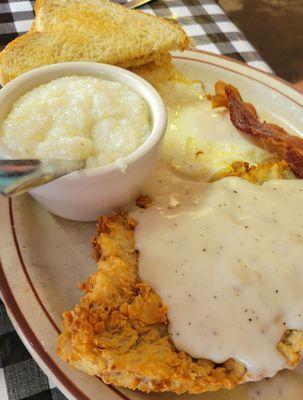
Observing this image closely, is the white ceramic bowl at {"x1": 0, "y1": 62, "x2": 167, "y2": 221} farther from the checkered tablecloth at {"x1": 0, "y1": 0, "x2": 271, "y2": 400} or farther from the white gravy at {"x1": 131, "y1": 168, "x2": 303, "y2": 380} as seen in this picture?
the checkered tablecloth at {"x1": 0, "y1": 0, "x2": 271, "y2": 400}

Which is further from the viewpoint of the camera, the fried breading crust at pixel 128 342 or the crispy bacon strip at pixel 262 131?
the crispy bacon strip at pixel 262 131

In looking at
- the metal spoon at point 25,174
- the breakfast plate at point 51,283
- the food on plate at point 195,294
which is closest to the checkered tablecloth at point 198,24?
the breakfast plate at point 51,283

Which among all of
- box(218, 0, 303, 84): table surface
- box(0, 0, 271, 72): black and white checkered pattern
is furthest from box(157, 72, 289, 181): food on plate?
box(218, 0, 303, 84): table surface

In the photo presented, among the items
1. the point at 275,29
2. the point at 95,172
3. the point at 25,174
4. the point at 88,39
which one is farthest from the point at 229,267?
the point at 275,29

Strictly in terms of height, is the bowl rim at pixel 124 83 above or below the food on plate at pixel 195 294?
above

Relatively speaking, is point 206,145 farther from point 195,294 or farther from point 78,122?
point 195,294

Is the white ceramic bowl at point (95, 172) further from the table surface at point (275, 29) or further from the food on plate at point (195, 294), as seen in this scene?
the table surface at point (275, 29)

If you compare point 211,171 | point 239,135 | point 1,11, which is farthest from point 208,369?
point 1,11
